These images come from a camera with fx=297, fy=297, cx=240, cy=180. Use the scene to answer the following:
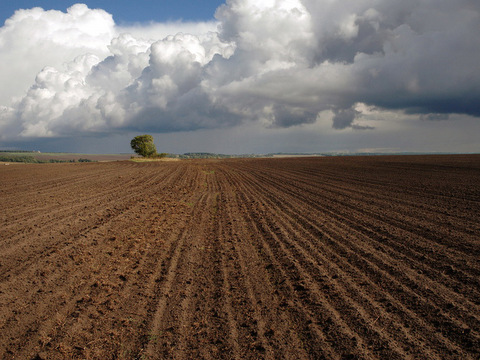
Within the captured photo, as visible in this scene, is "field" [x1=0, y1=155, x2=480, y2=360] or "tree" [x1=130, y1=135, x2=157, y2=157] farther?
"tree" [x1=130, y1=135, x2=157, y2=157]

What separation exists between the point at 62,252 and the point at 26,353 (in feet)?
12.5

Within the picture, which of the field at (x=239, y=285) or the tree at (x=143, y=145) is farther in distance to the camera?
the tree at (x=143, y=145)

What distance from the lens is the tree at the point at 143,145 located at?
81750 mm

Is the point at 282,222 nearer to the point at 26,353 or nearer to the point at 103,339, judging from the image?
the point at 103,339

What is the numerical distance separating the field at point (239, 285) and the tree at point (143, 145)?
2844 inches

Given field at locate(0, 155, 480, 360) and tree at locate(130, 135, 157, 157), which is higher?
tree at locate(130, 135, 157, 157)

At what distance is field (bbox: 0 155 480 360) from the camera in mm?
4152

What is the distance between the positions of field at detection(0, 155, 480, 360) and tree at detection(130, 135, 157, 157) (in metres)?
72.2

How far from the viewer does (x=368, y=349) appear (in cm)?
405

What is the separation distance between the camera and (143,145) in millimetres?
81750

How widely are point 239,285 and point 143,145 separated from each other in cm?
8120

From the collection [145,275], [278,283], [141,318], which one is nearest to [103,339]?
[141,318]

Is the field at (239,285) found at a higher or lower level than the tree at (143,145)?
lower

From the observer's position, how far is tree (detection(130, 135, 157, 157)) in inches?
3219
